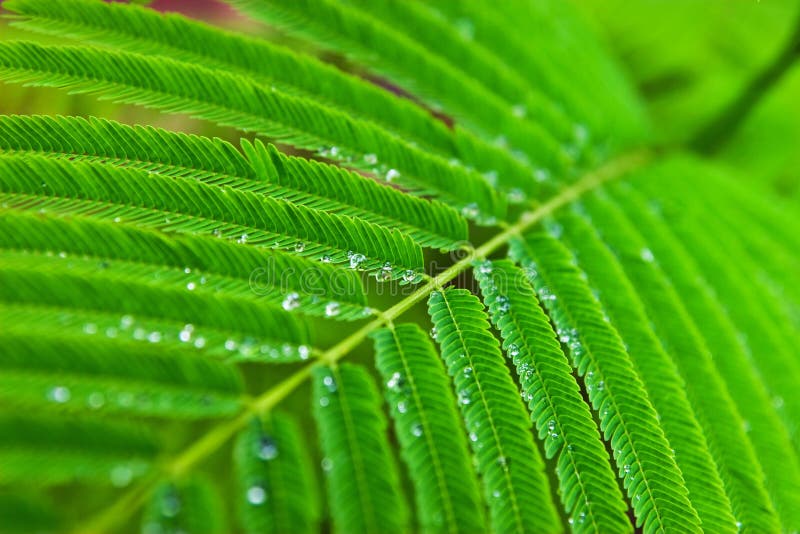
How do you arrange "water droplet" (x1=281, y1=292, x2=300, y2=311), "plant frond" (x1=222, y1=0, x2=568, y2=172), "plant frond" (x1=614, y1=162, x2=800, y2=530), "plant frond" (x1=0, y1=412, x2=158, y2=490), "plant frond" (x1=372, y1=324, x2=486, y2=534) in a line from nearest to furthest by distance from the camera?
1. "plant frond" (x1=0, y1=412, x2=158, y2=490)
2. "plant frond" (x1=372, y1=324, x2=486, y2=534)
3. "water droplet" (x1=281, y1=292, x2=300, y2=311)
4. "plant frond" (x1=614, y1=162, x2=800, y2=530)
5. "plant frond" (x1=222, y1=0, x2=568, y2=172)

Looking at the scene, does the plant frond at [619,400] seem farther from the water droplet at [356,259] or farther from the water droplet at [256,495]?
the water droplet at [256,495]

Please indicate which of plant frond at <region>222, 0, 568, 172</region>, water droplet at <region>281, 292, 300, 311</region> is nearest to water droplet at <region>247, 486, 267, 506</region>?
water droplet at <region>281, 292, 300, 311</region>

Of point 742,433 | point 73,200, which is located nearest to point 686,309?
point 742,433

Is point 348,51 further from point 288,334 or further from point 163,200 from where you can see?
point 288,334

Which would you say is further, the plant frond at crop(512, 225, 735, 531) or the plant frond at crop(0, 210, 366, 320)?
the plant frond at crop(512, 225, 735, 531)

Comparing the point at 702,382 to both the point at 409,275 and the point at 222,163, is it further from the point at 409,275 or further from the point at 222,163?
the point at 222,163

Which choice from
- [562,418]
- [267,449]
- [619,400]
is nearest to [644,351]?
[619,400]

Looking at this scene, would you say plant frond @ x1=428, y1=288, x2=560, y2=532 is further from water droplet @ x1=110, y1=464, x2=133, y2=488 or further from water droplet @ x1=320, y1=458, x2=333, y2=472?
water droplet @ x1=110, y1=464, x2=133, y2=488
